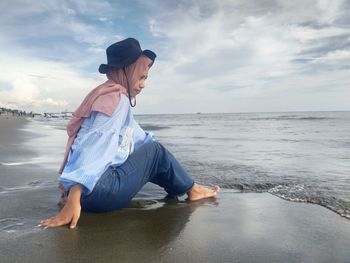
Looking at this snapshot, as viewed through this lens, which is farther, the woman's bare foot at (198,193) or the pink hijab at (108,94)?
the woman's bare foot at (198,193)

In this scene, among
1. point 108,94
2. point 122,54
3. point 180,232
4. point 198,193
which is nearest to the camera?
point 180,232

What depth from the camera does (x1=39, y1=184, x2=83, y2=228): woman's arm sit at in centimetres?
252

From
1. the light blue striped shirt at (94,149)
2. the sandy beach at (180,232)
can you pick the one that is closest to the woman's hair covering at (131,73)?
the light blue striped shirt at (94,149)

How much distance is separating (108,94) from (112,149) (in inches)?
15.5

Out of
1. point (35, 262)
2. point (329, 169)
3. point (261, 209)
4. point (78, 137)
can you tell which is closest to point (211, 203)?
point (261, 209)

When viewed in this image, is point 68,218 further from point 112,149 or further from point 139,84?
point 139,84

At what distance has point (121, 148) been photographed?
9.34ft

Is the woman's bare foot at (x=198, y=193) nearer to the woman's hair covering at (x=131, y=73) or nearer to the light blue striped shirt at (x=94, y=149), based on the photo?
the light blue striped shirt at (x=94, y=149)

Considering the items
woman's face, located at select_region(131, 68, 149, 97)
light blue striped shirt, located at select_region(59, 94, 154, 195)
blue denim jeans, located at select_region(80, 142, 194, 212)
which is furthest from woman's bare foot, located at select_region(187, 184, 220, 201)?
woman's face, located at select_region(131, 68, 149, 97)

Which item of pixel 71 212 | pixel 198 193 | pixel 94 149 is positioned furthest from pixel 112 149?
pixel 198 193

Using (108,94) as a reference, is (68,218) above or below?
below

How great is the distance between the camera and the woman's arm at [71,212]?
252 cm

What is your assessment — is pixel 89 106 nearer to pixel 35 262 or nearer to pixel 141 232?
pixel 141 232

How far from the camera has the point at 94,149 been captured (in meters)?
2.57
